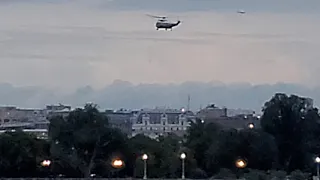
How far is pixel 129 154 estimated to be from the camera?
60094 millimetres

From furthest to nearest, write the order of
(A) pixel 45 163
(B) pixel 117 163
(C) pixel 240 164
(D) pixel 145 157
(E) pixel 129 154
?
(E) pixel 129 154 < (C) pixel 240 164 < (A) pixel 45 163 < (B) pixel 117 163 < (D) pixel 145 157

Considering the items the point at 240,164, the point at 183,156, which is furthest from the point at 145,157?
the point at 240,164

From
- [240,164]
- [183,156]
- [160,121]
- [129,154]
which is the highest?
[160,121]

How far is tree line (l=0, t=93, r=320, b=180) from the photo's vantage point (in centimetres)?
5856

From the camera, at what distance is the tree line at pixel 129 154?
2306 inches

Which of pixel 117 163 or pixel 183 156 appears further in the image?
pixel 117 163

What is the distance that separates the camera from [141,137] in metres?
64.5

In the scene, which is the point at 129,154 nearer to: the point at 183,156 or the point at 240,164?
the point at 183,156

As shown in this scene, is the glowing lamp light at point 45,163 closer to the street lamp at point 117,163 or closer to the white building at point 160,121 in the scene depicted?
the street lamp at point 117,163

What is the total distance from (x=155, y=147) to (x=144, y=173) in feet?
17.3

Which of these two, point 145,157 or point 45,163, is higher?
point 45,163

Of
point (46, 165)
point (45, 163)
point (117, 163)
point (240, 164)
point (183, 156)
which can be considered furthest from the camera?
point (46, 165)

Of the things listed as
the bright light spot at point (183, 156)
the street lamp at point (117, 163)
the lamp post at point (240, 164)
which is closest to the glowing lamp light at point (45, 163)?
the street lamp at point (117, 163)

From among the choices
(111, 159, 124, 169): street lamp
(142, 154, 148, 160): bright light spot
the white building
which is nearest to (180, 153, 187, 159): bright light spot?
(142, 154, 148, 160): bright light spot
